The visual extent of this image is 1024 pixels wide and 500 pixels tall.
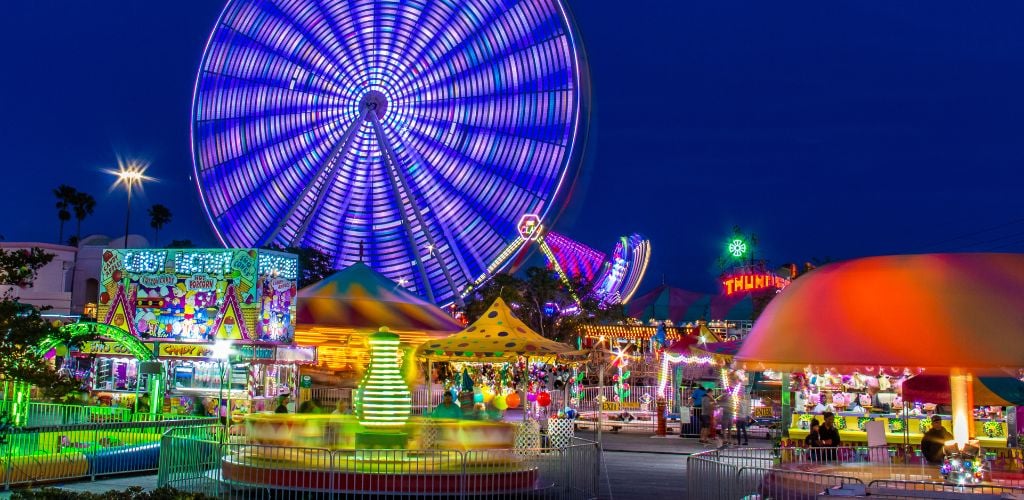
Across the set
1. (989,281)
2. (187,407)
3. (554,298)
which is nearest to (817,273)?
(989,281)

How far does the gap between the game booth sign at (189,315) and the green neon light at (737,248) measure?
70.1 meters

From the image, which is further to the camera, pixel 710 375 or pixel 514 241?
pixel 710 375

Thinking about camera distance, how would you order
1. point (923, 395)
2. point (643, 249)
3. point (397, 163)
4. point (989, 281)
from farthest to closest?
point (643, 249)
point (397, 163)
point (923, 395)
point (989, 281)

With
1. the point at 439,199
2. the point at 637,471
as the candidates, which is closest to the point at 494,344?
the point at 637,471

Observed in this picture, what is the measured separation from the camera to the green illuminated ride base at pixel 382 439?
14945 millimetres

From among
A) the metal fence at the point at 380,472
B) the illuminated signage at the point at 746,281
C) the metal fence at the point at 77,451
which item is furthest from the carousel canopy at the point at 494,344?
the illuminated signage at the point at 746,281

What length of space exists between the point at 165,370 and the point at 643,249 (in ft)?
105

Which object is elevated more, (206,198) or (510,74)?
(510,74)

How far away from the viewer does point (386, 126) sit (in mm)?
47406

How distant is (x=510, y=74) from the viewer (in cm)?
4462

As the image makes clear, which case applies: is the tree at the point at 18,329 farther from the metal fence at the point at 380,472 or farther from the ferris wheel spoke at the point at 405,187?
the ferris wheel spoke at the point at 405,187

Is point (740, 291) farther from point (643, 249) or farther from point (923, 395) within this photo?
point (923, 395)

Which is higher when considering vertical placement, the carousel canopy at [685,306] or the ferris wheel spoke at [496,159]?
the ferris wheel spoke at [496,159]

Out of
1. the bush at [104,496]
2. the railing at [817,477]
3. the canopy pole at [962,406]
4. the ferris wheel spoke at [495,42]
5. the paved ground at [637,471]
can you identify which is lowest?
the paved ground at [637,471]
